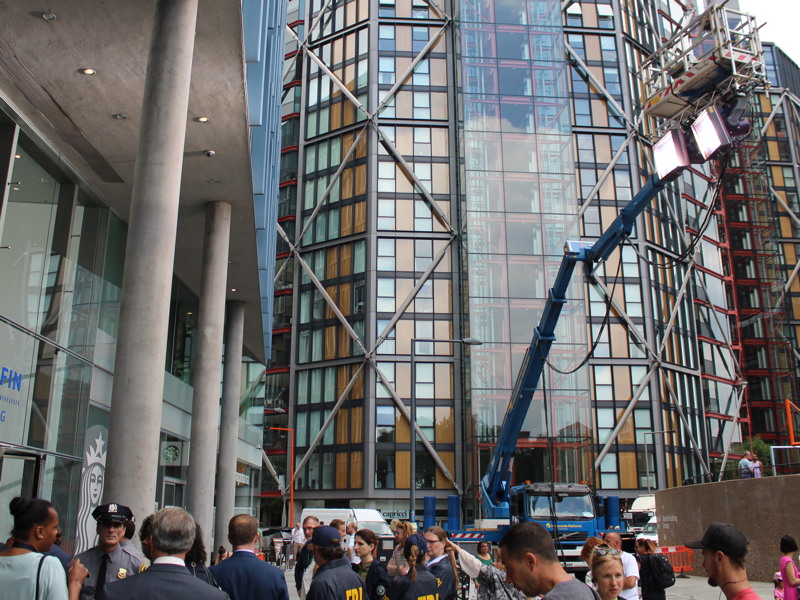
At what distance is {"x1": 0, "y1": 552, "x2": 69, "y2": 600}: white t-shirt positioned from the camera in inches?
173

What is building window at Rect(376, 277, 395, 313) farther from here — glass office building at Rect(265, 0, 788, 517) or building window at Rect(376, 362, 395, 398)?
building window at Rect(376, 362, 395, 398)

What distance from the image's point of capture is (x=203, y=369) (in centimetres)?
1922

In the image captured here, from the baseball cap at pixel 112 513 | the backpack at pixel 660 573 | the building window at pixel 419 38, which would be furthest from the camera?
the building window at pixel 419 38

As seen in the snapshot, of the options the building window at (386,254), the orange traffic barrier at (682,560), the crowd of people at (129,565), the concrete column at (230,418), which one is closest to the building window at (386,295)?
the building window at (386,254)

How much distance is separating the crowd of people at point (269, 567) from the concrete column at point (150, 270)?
429 cm

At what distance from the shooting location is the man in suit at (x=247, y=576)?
4.97m

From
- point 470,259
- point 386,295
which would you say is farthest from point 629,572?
point 386,295

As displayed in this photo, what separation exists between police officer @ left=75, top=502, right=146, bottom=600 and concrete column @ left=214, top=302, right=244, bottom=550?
1945 centimetres

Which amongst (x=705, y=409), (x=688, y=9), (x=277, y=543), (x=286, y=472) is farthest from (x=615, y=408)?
(x=688, y=9)

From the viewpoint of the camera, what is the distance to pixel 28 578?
14.5 ft

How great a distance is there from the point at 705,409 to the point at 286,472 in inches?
1343

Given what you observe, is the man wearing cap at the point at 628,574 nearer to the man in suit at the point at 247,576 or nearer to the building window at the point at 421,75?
the man in suit at the point at 247,576

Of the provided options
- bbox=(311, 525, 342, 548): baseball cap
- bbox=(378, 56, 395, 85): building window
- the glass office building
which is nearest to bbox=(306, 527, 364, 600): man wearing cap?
bbox=(311, 525, 342, 548): baseball cap

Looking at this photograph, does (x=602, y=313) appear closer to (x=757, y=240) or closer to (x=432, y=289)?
(x=432, y=289)
